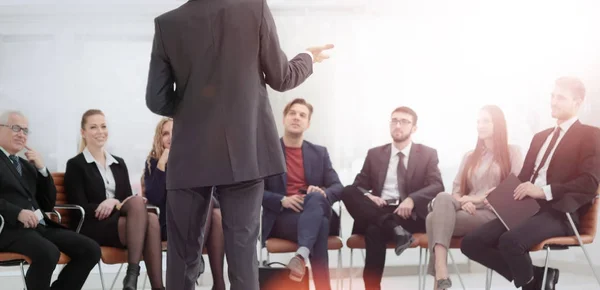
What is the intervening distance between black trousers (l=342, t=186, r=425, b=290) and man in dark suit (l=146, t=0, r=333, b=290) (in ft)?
6.10

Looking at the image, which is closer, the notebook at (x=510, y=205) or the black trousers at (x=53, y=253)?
the black trousers at (x=53, y=253)

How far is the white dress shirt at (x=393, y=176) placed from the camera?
4.30m

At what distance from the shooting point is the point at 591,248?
537 cm

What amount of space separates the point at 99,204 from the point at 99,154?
1.25ft

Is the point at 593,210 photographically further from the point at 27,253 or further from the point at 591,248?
the point at 27,253

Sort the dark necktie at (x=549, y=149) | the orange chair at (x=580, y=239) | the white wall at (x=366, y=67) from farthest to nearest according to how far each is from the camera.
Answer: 1. the white wall at (x=366, y=67)
2. the dark necktie at (x=549, y=149)
3. the orange chair at (x=580, y=239)

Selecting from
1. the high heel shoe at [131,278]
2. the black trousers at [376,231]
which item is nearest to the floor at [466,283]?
the black trousers at [376,231]

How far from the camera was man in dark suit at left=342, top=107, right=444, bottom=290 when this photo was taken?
3.92 metres

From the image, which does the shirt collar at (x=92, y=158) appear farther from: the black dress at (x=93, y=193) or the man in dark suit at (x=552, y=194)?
the man in dark suit at (x=552, y=194)

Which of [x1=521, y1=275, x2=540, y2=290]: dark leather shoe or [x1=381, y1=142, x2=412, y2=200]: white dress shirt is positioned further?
[x1=381, y1=142, x2=412, y2=200]: white dress shirt

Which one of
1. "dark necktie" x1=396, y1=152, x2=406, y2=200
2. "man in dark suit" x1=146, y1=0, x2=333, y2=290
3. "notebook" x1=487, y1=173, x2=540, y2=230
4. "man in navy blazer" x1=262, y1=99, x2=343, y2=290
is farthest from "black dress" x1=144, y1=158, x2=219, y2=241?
"man in dark suit" x1=146, y1=0, x2=333, y2=290

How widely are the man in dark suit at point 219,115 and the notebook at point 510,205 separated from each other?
7.03 feet

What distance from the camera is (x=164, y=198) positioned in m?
4.08

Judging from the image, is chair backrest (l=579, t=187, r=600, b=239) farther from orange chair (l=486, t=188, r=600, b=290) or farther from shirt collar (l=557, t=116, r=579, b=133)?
shirt collar (l=557, t=116, r=579, b=133)
